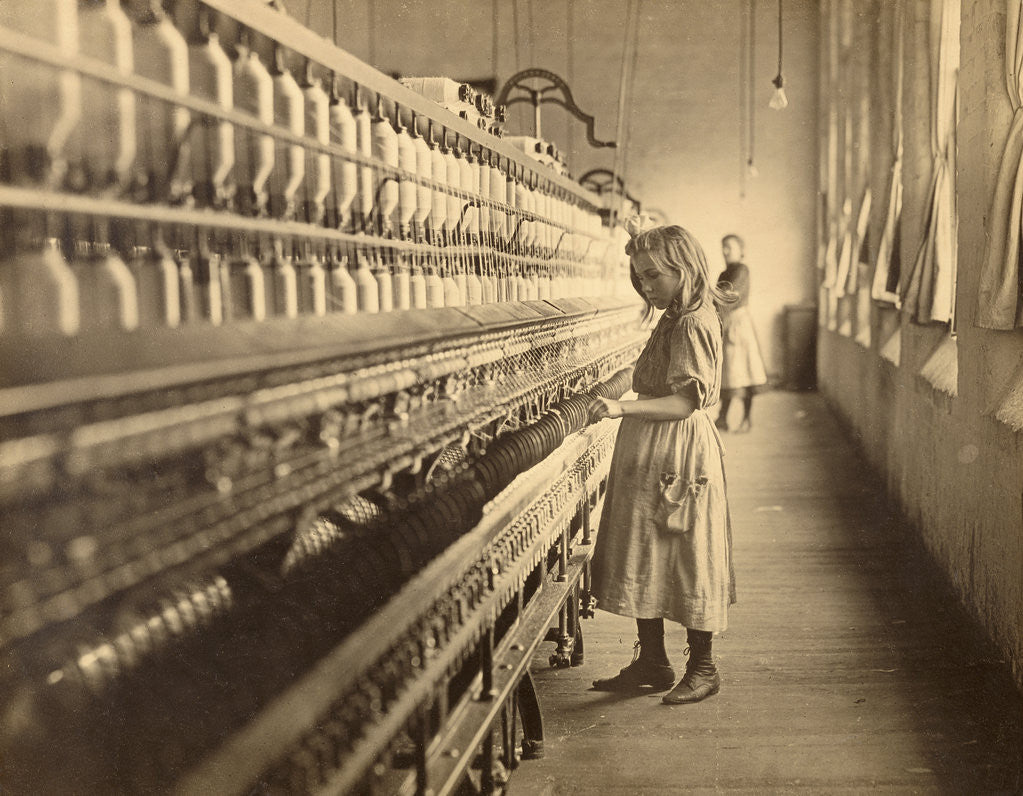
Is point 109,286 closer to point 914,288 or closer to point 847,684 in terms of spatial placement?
point 847,684

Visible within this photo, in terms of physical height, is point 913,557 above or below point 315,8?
below

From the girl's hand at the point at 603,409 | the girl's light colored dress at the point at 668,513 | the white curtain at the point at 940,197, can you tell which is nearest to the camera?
the girl's hand at the point at 603,409

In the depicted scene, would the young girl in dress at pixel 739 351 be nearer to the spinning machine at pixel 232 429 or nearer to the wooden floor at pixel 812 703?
the wooden floor at pixel 812 703

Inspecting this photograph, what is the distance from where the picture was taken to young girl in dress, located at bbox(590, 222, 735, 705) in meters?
3.25

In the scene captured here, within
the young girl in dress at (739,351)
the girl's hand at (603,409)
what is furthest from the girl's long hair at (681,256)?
the young girl in dress at (739,351)

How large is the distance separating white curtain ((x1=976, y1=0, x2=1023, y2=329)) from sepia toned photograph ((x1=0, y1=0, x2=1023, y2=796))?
0.01m

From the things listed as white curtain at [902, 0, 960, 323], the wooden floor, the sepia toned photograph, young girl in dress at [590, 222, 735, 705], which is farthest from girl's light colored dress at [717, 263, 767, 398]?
young girl in dress at [590, 222, 735, 705]

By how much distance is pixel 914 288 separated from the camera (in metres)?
5.54

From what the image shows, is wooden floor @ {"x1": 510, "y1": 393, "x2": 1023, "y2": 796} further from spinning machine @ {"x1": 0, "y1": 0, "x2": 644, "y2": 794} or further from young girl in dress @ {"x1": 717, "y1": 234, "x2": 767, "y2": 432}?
young girl in dress @ {"x1": 717, "y1": 234, "x2": 767, "y2": 432}

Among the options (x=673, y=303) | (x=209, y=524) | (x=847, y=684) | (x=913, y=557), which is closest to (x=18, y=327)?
(x=209, y=524)

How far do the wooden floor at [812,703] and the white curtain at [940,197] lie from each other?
4.41 ft

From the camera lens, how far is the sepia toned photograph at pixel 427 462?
55.4 inches

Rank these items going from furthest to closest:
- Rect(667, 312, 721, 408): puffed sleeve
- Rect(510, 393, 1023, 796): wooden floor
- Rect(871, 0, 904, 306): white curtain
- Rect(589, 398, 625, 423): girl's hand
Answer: Rect(871, 0, 904, 306): white curtain < Rect(667, 312, 721, 408): puffed sleeve < Rect(589, 398, 625, 423): girl's hand < Rect(510, 393, 1023, 796): wooden floor

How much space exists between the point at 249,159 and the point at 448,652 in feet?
3.52
